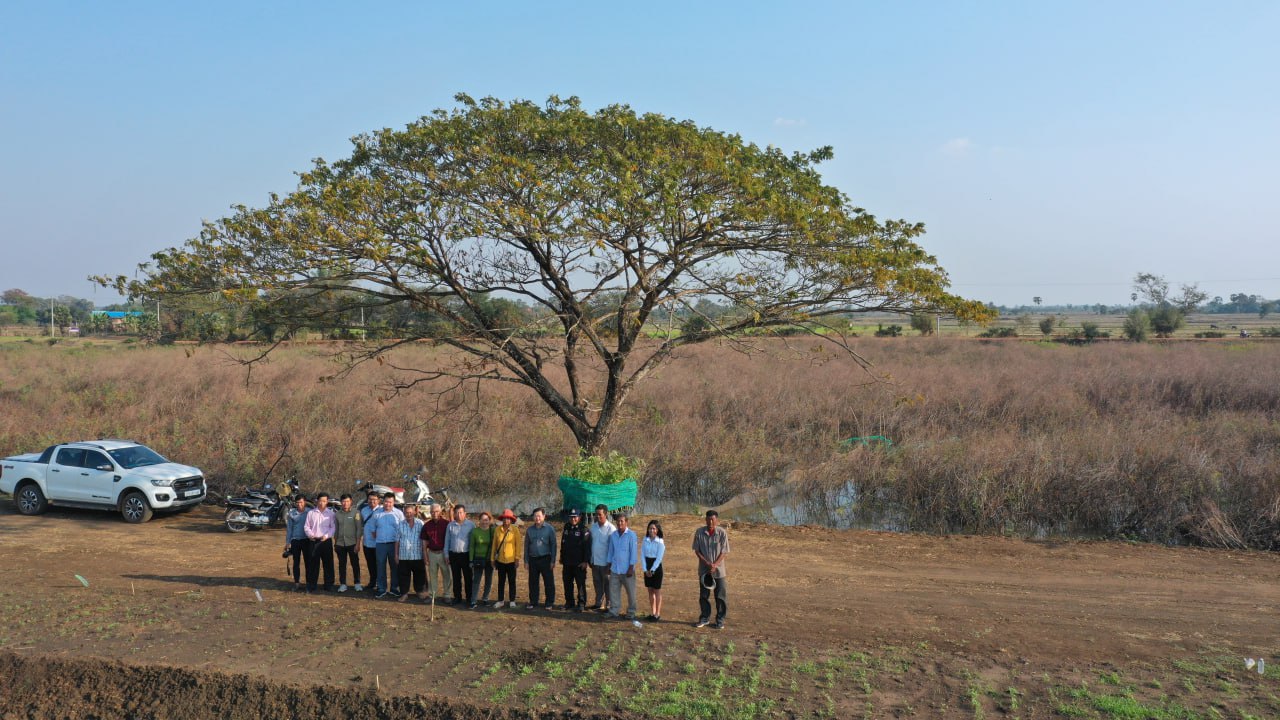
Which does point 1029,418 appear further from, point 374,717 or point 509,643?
point 374,717

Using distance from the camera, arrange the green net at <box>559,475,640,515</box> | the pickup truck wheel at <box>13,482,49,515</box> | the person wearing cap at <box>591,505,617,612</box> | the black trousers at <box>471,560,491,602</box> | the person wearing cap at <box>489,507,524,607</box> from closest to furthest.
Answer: the person wearing cap at <box>591,505,617,612</box> → the person wearing cap at <box>489,507,524,607</box> → the black trousers at <box>471,560,491,602</box> → the green net at <box>559,475,640,515</box> → the pickup truck wheel at <box>13,482,49,515</box>

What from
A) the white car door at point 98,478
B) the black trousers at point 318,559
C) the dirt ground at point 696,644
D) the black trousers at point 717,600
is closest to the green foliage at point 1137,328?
the dirt ground at point 696,644

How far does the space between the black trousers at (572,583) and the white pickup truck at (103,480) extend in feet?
31.2

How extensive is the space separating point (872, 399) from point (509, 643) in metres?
19.7

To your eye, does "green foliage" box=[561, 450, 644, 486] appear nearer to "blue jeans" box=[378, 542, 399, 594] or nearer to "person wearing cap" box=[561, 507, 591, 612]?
"person wearing cap" box=[561, 507, 591, 612]

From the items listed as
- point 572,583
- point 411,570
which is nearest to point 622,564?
point 572,583

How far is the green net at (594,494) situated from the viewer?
12.9m

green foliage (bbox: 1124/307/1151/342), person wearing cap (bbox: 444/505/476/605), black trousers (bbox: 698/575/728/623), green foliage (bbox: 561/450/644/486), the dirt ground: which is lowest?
the dirt ground

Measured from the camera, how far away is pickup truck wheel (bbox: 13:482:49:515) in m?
16.3

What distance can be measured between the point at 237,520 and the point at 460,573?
6.27 meters

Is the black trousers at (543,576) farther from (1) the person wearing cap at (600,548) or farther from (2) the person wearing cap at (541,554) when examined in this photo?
(1) the person wearing cap at (600,548)

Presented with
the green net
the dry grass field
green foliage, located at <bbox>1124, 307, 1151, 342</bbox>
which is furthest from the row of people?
green foliage, located at <bbox>1124, 307, 1151, 342</bbox>

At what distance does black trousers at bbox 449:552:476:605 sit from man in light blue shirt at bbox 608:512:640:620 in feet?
6.07

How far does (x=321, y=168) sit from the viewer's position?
46.4ft
